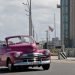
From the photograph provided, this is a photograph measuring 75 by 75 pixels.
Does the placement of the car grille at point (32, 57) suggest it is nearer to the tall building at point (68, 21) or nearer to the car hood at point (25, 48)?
the car hood at point (25, 48)

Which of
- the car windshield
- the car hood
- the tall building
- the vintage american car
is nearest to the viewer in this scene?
the vintage american car

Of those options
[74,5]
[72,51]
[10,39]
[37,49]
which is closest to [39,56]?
[37,49]

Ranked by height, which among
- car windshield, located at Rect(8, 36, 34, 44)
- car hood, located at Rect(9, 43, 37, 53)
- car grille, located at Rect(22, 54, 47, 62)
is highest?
car windshield, located at Rect(8, 36, 34, 44)

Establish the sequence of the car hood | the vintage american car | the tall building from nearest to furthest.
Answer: the vintage american car
the car hood
the tall building

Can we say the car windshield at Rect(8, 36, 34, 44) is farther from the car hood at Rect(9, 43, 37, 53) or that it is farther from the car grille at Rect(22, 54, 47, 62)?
the car grille at Rect(22, 54, 47, 62)

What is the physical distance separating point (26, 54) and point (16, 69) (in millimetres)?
1775

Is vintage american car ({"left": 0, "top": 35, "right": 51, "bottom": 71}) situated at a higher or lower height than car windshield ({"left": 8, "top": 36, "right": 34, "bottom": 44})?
lower

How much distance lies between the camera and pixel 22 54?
21.8 m

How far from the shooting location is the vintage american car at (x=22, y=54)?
71.9ft

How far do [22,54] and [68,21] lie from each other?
81.3 m

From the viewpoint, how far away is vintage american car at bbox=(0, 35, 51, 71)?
21.9 metres

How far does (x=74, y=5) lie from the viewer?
99188mm

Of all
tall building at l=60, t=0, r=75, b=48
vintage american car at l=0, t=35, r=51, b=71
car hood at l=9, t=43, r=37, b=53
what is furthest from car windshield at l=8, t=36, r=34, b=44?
tall building at l=60, t=0, r=75, b=48

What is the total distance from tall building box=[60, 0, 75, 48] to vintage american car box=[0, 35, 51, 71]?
75328 mm
